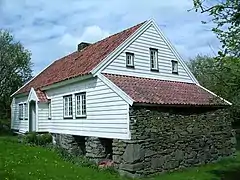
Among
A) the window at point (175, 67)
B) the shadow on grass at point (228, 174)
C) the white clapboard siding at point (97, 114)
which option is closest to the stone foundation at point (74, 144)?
the white clapboard siding at point (97, 114)

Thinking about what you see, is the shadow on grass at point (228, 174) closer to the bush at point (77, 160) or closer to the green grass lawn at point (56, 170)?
the green grass lawn at point (56, 170)

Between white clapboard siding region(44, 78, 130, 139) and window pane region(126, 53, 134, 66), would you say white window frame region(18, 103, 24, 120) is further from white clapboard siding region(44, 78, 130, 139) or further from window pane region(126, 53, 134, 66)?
window pane region(126, 53, 134, 66)

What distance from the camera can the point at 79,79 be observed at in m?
19.6

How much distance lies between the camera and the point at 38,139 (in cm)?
2320

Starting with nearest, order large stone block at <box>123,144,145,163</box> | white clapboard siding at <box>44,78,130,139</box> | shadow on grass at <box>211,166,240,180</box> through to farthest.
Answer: large stone block at <box>123,144,145,163</box>
shadow on grass at <box>211,166,240,180</box>
white clapboard siding at <box>44,78,130,139</box>

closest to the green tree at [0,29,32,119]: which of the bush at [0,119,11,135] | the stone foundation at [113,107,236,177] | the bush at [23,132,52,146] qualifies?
the bush at [0,119,11,135]

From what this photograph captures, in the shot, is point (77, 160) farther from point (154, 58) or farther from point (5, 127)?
point (5, 127)

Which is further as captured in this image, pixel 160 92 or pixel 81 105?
pixel 81 105

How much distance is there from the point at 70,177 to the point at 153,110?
5.08 metres

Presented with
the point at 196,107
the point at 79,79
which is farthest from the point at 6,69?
the point at 196,107

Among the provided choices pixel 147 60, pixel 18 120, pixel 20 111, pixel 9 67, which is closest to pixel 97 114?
pixel 147 60

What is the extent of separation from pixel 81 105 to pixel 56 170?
6065mm

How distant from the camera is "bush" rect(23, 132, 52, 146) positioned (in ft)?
75.0

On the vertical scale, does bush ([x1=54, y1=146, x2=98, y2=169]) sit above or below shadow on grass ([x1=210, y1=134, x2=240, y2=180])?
above
